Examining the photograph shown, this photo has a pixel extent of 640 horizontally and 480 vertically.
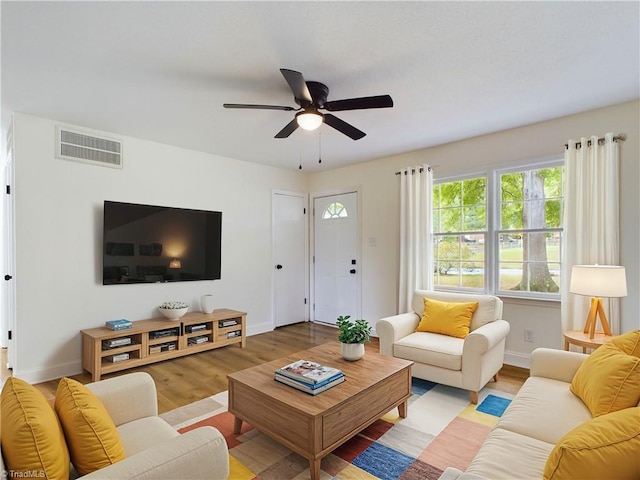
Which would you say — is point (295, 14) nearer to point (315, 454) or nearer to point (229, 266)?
point (315, 454)

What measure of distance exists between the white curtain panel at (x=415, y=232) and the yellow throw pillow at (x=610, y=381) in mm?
2384

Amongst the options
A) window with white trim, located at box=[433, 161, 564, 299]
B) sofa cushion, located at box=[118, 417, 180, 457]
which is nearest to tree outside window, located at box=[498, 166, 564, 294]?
window with white trim, located at box=[433, 161, 564, 299]

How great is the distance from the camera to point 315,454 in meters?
1.83

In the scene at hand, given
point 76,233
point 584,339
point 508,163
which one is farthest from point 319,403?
point 508,163

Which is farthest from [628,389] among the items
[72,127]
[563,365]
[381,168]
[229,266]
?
[72,127]

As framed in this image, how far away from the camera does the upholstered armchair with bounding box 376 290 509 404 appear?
9.02 ft

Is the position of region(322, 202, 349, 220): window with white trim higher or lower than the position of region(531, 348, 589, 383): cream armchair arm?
higher

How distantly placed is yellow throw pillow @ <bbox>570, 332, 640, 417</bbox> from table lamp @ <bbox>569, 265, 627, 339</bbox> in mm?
1028

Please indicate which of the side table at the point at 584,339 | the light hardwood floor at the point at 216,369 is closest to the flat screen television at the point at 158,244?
the light hardwood floor at the point at 216,369

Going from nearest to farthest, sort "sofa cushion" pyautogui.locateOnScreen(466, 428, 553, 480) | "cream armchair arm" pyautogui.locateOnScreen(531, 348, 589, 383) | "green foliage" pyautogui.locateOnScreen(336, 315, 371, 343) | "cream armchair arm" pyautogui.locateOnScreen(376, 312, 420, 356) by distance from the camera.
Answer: "sofa cushion" pyautogui.locateOnScreen(466, 428, 553, 480)
"cream armchair arm" pyautogui.locateOnScreen(531, 348, 589, 383)
"green foliage" pyautogui.locateOnScreen(336, 315, 371, 343)
"cream armchair arm" pyautogui.locateOnScreen(376, 312, 420, 356)

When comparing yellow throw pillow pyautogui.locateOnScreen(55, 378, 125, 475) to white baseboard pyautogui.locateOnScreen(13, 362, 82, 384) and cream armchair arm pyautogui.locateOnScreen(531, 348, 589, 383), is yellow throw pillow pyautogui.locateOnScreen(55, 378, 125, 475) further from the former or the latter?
white baseboard pyautogui.locateOnScreen(13, 362, 82, 384)

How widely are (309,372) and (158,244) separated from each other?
2702 mm

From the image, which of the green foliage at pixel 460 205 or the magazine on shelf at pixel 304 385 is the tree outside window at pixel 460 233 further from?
the magazine on shelf at pixel 304 385

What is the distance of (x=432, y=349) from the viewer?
2963 mm
